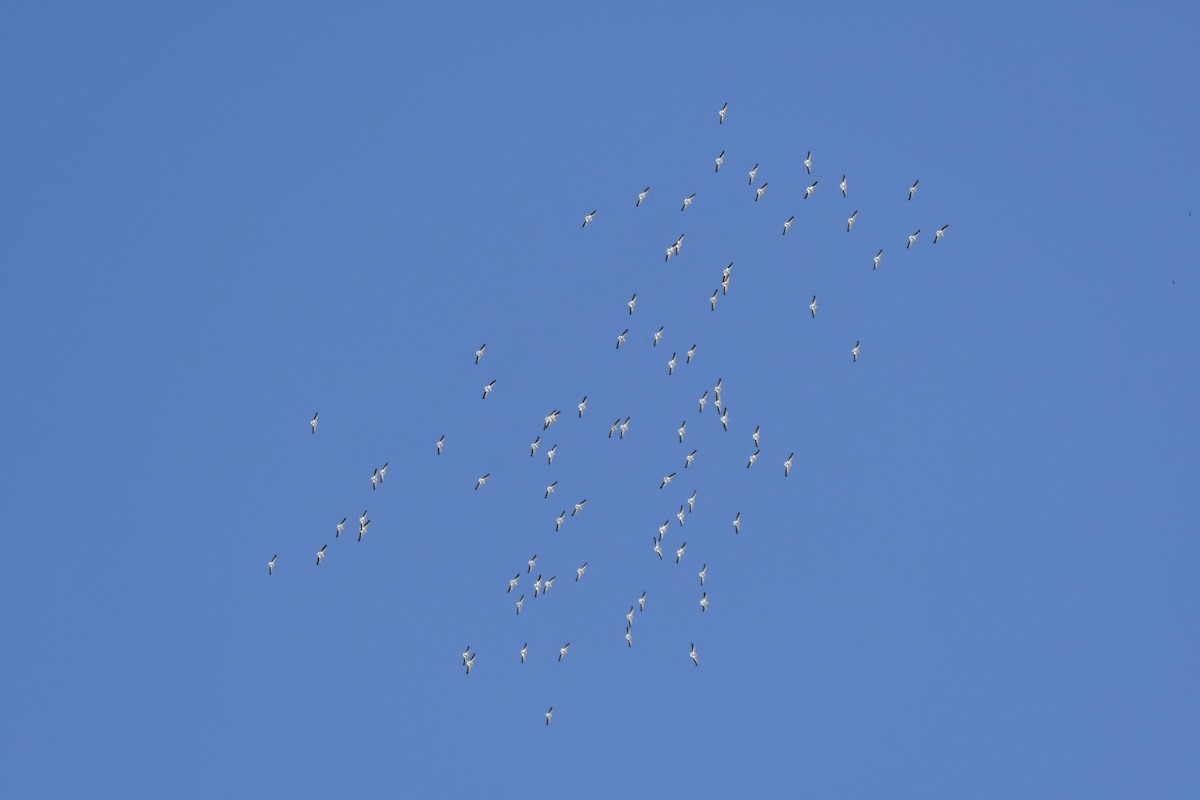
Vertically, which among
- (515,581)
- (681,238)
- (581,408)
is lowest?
(515,581)

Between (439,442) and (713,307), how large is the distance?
17738 mm

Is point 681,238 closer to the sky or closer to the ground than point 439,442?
closer to the sky

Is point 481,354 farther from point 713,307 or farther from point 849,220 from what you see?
point 849,220

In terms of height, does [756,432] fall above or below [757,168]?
below

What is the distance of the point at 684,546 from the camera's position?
11038 cm

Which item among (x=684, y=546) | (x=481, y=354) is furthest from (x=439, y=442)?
(x=684, y=546)

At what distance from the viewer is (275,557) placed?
354ft

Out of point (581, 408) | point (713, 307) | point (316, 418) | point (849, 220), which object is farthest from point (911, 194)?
point (316, 418)

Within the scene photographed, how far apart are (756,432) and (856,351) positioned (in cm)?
963

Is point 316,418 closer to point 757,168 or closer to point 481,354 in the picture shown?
point 481,354

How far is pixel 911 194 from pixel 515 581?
3193 centimetres

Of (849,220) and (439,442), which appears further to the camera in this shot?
(849,220)

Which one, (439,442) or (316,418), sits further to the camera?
(316,418)

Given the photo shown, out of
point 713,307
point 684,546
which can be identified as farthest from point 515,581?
point 713,307
